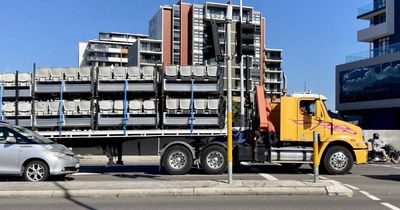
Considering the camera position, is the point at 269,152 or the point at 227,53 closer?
the point at 227,53

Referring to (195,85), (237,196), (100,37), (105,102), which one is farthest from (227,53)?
(100,37)

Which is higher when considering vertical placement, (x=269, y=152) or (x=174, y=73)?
(x=174, y=73)

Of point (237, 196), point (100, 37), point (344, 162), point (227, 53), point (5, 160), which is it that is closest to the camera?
point (237, 196)

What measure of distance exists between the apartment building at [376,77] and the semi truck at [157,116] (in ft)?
138

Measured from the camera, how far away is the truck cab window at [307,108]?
16.3m

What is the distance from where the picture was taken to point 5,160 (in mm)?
13352

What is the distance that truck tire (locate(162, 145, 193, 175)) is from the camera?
15.7 meters

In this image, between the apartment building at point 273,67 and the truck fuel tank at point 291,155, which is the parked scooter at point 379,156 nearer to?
the truck fuel tank at point 291,155

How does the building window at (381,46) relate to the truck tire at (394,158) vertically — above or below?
above

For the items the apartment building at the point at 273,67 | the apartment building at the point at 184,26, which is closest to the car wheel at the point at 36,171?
the apartment building at the point at 184,26

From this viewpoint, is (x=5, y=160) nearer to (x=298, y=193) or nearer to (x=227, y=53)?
(x=227, y=53)

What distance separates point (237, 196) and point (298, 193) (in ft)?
4.37

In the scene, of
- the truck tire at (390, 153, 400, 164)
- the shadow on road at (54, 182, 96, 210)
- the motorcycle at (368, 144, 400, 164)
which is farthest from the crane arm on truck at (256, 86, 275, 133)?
the truck tire at (390, 153, 400, 164)

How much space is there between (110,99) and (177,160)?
9.58ft
